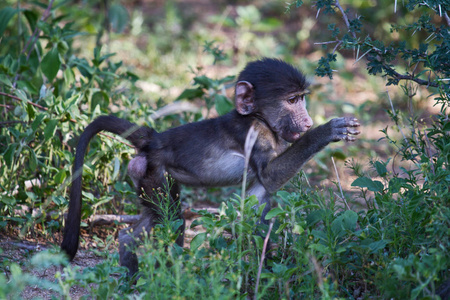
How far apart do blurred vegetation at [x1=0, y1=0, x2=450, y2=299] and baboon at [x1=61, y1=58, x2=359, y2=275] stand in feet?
0.90

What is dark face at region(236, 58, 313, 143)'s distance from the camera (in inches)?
185

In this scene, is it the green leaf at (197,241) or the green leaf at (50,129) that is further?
the green leaf at (50,129)

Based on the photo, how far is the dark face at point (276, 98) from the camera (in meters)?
4.71

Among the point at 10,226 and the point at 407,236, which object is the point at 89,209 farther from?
the point at 407,236

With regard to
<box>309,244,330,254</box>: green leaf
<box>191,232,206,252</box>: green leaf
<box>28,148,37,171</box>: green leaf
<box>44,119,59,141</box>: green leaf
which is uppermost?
<box>44,119,59,141</box>: green leaf

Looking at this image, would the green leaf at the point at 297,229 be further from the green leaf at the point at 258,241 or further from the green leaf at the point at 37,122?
the green leaf at the point at 37,122

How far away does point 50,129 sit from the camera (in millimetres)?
4805

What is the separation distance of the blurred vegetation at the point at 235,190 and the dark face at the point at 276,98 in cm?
37

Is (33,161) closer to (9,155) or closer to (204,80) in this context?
(9,155)

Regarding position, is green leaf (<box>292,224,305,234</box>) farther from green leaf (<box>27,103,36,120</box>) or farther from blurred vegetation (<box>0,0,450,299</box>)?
green leaf (<box>27,103,36,120</box>)

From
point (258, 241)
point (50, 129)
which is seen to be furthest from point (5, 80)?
point (258, 241)

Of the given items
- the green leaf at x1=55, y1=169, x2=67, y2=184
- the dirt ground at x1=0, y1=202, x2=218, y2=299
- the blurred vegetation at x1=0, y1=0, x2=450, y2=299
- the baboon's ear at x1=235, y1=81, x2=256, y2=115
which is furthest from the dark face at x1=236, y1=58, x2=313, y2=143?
the green leaf at x1=55, y1=169, x2=67, y2=184

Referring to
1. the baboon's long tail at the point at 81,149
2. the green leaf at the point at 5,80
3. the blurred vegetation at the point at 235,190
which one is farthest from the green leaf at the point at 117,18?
the baboon's long tail at the point at 81,149

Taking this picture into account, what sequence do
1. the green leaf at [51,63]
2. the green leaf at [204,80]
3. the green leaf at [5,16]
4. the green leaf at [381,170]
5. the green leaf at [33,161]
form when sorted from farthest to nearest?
1. the green leaf at [204,80]
2. the green leaf at [5,16]
3. the green leaf at [51,63]
4. the green leaf at [33,161]
5. the green leaf at [381,170]
